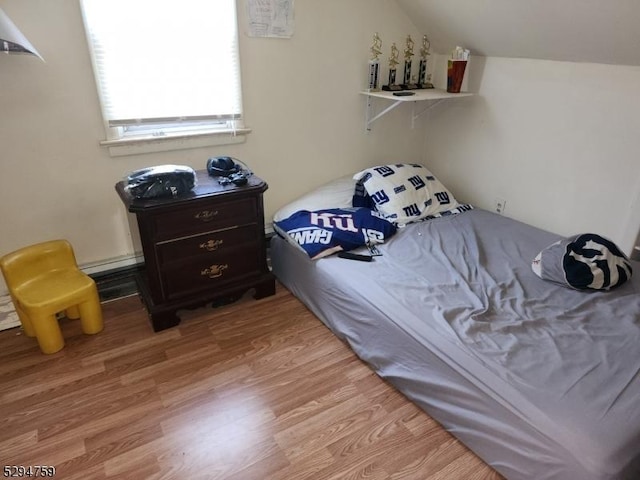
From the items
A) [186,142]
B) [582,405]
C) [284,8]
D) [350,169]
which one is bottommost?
[582,405]

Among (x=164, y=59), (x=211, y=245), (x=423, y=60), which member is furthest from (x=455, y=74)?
(x=211, y=245)

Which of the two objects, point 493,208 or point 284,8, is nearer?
point 284,8

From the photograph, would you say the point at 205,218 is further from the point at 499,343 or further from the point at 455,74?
the point at 455,74

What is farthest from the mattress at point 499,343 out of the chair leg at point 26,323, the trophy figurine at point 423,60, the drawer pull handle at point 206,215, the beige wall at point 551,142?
the chair leg at point 26,323

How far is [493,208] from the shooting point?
280 cm

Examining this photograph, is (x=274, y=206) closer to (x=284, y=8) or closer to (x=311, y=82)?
(x=311, y=82)

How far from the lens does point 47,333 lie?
6.32ft

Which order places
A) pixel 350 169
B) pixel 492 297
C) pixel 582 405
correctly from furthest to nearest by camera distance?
pixel 350 169, pixel 492 297, pixel 582 405

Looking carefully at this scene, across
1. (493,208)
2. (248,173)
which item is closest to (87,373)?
(248,173)

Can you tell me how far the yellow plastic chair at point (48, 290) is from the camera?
190cm

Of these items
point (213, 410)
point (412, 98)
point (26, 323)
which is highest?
point (412, 98)

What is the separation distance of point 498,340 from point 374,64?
1865mm

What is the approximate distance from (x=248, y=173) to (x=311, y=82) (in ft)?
2.55

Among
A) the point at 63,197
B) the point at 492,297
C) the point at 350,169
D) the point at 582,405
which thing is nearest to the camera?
the point at 582,405
